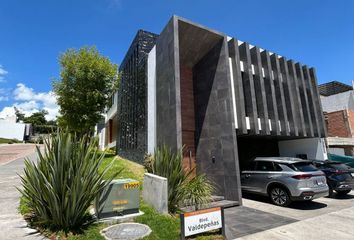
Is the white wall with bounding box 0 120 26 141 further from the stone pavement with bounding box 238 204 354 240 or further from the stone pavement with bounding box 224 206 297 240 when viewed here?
the stone pavement with bounding box 238 204 354 240

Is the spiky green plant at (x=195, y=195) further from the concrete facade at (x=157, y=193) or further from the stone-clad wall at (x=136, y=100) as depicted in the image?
the stone-clad wall at (x=136, y=100)

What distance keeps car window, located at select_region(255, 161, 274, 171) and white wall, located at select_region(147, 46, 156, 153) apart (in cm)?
496

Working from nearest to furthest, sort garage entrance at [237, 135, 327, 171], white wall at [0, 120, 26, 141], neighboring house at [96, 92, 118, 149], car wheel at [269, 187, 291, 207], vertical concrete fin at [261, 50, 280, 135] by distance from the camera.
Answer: car wheel at [269, 187, 291, 207], vertical concrete fin at [261, 50, 280, 135], garage entrance at [237, 135, 327, 171], neighboring house at [96, 92, 118, 149], white wall at [0, 120, 26, 141]

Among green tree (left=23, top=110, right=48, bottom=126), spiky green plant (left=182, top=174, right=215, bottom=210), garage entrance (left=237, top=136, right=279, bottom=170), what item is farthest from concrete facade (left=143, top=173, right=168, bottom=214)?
green tree (left=23, top=110, right=48, bottom=126)

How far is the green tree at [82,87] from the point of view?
16172 millimetres

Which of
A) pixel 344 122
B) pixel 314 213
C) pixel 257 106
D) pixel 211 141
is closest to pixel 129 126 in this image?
pixel 211 141

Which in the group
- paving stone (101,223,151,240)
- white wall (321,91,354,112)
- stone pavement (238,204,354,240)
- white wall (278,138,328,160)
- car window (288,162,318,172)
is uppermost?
white wall (321,91,354,112)

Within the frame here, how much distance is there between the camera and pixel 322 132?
16469 mm

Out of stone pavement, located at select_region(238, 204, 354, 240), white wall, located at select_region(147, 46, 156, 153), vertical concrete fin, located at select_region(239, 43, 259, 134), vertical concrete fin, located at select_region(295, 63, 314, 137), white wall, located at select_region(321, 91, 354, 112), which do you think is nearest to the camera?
stone pavement, located at select_region(238, 204, 354, 240)

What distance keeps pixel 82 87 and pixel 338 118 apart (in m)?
26.5

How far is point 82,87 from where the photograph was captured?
16.2 meters

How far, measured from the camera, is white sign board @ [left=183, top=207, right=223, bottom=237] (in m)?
4.83

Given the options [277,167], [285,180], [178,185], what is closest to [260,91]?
[277,167]

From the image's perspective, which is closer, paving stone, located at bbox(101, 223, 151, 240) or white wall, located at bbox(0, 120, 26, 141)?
paving stone, located at bbox(101, 223, 151, 240)
